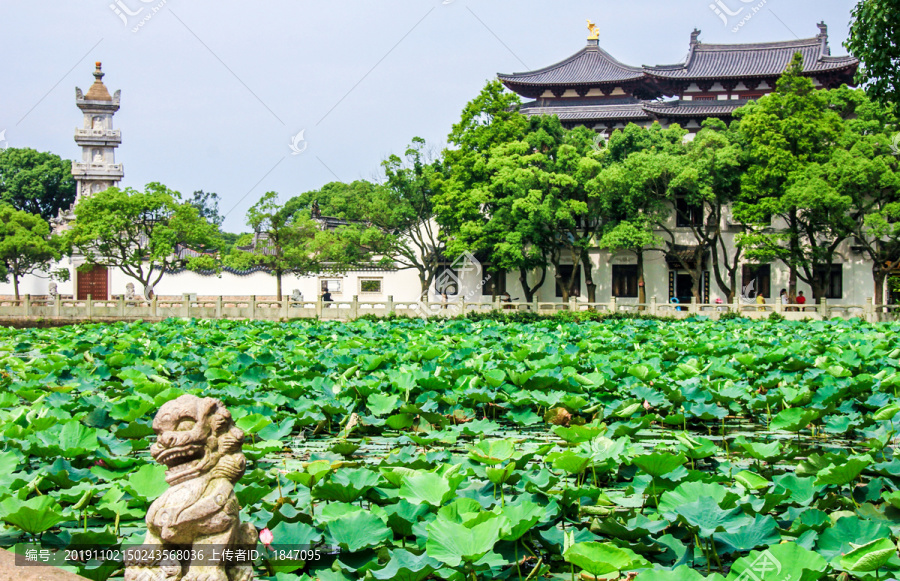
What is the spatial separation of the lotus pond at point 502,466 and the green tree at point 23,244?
25.8 metres

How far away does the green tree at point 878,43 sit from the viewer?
9.09 meters

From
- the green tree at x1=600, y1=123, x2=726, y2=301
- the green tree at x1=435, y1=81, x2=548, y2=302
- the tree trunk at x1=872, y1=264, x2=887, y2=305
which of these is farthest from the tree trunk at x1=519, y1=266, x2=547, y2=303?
the tree trunk at x1=872, y1=264, x2=887, y2=305

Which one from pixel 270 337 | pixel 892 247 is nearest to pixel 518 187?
pixel 892 247

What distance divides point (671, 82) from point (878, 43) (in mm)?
20341

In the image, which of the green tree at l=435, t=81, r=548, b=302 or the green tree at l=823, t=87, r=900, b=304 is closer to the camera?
the green tree at l=823, t=87, r=900, b=304

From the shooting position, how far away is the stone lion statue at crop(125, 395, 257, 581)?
2.09 m

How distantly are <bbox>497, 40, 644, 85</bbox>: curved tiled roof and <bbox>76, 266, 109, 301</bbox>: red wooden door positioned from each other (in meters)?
19.2

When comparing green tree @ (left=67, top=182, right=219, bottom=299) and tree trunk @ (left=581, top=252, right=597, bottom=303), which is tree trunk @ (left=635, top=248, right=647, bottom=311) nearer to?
tree trunk @ (left=581, top=252, right=597, bottom=303)

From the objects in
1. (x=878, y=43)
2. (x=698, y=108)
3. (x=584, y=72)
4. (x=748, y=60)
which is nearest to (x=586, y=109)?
(x=584, y=72)

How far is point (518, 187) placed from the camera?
2388cm

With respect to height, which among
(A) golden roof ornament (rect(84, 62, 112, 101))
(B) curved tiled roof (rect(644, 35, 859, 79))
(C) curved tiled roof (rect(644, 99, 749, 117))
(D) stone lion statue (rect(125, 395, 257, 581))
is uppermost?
(A) golden roof ornament (rect(84, 62, 112, 101))

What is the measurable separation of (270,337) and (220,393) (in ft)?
16.3

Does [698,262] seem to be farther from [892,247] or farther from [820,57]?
[820,57]

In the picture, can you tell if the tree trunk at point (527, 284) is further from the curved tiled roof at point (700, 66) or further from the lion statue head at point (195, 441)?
the lion statue head at point (195, 441)
